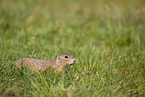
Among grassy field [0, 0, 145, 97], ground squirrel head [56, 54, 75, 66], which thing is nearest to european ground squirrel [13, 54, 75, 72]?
ground squirrel head [56, 54, 75, 66]

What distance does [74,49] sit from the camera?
4047 millimetres

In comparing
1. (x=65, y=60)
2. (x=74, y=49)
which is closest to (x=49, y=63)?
(x=65, y=60)

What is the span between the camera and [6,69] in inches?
108

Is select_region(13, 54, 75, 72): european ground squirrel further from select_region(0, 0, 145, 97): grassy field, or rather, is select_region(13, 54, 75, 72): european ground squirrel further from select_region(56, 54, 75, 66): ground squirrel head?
select_region(0, 0, 145, 97): grassy field

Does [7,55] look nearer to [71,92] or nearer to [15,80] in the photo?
[15,80]

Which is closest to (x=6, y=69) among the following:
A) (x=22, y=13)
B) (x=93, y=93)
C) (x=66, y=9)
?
(x=93, y=93)

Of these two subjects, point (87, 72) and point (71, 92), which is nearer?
point (71, 92)

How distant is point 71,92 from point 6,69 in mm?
1212

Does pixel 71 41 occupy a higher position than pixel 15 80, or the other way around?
pixel 71 41

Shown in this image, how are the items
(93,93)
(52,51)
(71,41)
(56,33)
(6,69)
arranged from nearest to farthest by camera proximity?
(93,93), (6,69), (52,51), (71,41), (56,33)

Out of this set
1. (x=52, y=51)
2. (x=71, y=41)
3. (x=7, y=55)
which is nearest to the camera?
(x=7, y=55)

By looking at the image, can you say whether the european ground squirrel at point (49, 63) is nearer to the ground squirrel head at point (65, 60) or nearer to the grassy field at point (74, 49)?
the ground squirrel head at point (65, 60)

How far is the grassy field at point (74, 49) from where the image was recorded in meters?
2.42

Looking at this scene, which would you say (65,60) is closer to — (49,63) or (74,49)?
(49,63)
